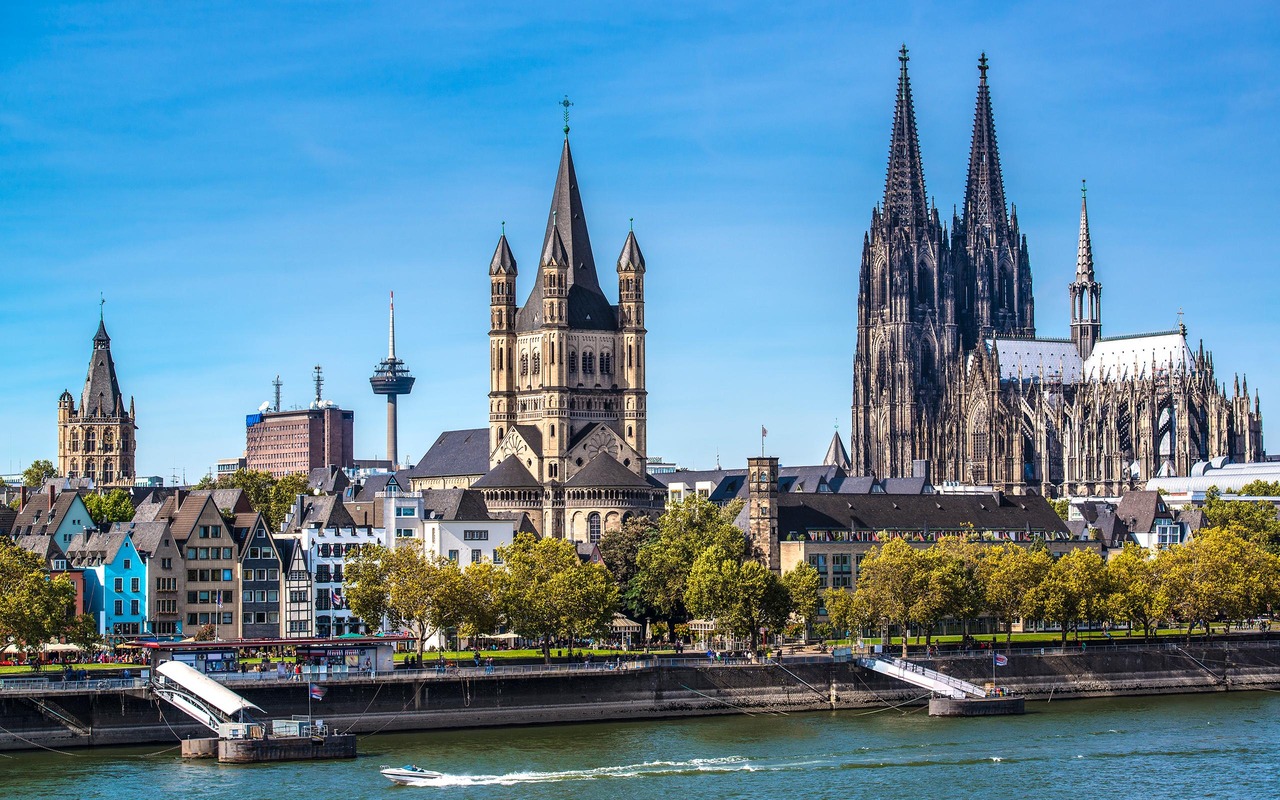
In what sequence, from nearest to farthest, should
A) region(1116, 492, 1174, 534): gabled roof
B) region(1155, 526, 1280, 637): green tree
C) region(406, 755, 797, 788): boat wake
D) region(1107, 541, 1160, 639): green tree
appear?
region(406, 755, 797, 788): boat wake → region(1107, 541, 1160, 639): green tree → region(1155, 526, 1280, 637): green tree → region(1116, 492, 1174, 534): gabled roof

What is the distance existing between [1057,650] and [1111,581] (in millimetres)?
13565

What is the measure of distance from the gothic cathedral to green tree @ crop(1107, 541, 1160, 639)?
50.1 meters

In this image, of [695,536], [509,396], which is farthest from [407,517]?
[509,396]

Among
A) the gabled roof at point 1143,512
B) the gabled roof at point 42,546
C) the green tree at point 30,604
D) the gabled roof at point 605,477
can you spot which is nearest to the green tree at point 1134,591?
the gabled roof at point 1143,512

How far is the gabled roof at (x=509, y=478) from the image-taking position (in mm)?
179500

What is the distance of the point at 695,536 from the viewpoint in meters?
148

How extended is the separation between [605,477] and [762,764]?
279 feet

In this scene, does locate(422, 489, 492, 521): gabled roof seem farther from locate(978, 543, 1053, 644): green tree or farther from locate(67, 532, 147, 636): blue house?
locate(978, 543, 1053, 644): green tree

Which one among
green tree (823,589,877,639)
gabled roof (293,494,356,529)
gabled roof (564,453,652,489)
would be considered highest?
gabled roof (564,453,652,489)

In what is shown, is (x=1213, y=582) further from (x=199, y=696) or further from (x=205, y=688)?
(x=199, y=696)

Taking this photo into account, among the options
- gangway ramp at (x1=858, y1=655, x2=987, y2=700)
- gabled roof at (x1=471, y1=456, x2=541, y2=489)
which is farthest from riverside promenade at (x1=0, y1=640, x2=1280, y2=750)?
gabled roof at (x1=471, y1=456, x2=541, y2=489)

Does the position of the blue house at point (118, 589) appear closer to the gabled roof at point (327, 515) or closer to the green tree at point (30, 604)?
the green tree at point (30, 604)

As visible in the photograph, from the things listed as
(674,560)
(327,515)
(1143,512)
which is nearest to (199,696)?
(327,515)

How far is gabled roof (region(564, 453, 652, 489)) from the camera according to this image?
17688 cm
